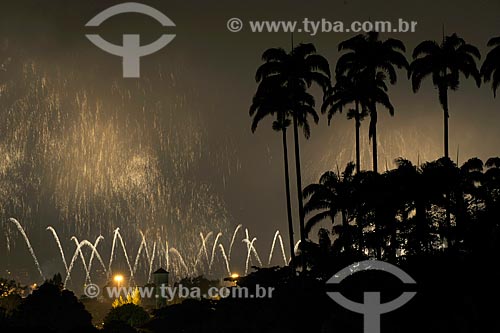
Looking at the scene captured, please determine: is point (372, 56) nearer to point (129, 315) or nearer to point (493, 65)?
point (493, 65)

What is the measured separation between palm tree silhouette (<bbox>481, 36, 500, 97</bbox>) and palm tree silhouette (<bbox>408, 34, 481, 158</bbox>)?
686cm

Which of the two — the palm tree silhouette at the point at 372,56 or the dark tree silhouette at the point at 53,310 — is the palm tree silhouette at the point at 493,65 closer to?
the palm tree silhouette at the point at 372,56

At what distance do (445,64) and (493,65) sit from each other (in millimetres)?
8271

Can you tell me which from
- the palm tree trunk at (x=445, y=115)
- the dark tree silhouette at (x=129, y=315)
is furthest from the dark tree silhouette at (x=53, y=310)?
the palm tree trunk at (x=445, y=115)

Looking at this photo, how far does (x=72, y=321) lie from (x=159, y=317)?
2252cm

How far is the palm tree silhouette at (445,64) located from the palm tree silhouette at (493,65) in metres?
6.86

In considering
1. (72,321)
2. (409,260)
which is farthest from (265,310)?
(72,321)

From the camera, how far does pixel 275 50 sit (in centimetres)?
6894

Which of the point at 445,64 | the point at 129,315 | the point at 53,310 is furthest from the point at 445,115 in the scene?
the point at 129,315

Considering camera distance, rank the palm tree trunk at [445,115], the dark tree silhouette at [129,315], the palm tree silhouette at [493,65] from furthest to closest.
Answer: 1. the dark tree silhouette at [129,315]
2. the palm tree trunk at [445,115]
3. the palm tree silhouette at [493,65]

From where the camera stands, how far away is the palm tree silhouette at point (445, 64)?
67.1 meters

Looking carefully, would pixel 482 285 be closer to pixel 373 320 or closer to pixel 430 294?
pixel 430 294

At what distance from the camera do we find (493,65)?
59219 millimetres

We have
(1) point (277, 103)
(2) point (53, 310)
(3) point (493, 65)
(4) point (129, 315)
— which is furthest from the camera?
(4) point (129, 315)
